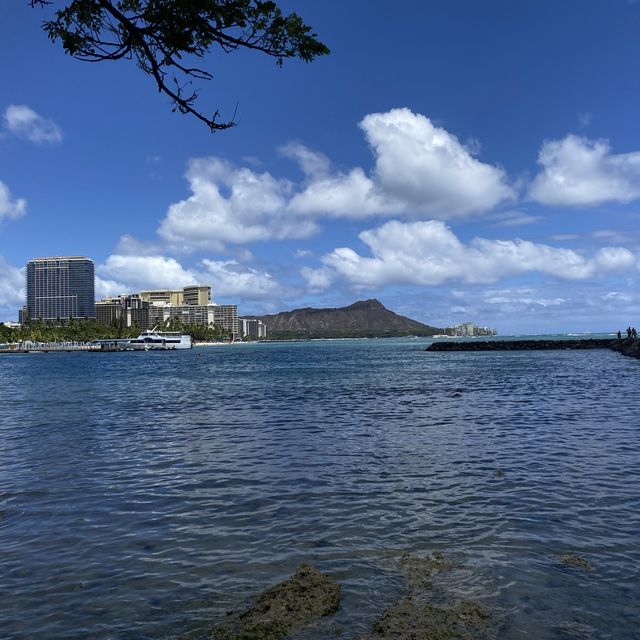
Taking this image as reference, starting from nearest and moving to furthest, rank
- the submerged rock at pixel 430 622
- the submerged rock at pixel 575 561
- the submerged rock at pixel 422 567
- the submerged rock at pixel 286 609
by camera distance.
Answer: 1. the submerged rock at pixel 430 622
2. the submerged rock at pixel 286 609
3. the submerged rock at pixel 422 567
4. the submerged rock at pixel 575 561

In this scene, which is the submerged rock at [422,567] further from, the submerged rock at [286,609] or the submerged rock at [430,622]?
the submerged rock at [286,609]

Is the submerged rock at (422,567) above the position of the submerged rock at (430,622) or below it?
Result: below

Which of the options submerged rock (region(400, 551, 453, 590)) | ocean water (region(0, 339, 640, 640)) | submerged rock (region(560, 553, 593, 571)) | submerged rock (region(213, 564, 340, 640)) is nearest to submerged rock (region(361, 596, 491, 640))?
ocean water (region(0, 339, 640, 640))

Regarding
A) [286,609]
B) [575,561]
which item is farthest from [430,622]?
[575,561]

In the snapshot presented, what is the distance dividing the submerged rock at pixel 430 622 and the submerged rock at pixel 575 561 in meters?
2.44

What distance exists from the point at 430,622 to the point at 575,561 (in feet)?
11.6

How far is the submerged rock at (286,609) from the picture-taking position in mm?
6924

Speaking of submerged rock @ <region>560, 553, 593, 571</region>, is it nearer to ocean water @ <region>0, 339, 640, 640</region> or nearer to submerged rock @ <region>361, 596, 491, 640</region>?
ocean water @ <region>0, 339, 640, 640</region>

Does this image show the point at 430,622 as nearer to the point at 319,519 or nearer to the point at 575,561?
the point at 575,561

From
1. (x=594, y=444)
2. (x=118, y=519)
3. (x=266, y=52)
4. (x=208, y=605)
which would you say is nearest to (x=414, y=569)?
(x=208, y=605)

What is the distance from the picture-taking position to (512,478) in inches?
585

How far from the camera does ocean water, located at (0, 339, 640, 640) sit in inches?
305

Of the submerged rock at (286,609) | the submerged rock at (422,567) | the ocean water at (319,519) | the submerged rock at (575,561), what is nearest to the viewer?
the submerged rock at (286,609)

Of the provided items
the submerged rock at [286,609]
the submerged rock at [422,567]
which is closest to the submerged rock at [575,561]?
the submerged rock at [422,567]
